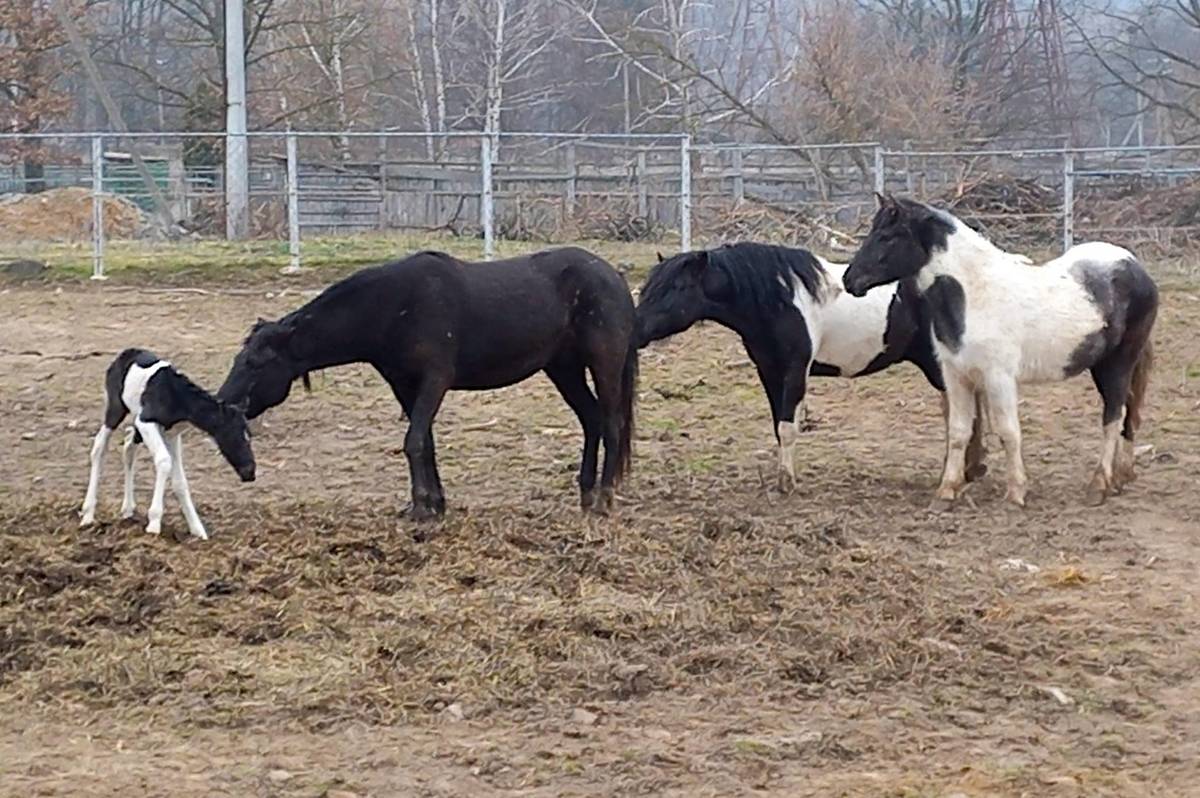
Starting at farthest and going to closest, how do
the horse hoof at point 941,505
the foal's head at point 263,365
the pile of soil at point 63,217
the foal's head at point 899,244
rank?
the pile of soil at point 63,217 < the foal's head at point 899,244 < the horse hoof at point 941,505 < the foal's head at point 263,365

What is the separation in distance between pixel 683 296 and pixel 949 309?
4.82 feet

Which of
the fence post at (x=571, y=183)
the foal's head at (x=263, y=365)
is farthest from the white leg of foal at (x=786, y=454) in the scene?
the fence post at (x=571, y=183)

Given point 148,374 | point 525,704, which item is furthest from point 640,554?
point 148,374

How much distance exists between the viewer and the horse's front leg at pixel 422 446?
745 cm

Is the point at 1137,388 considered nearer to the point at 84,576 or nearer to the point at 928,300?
the point at 928,300

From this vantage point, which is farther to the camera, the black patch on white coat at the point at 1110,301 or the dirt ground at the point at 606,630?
the black patch on white coat at the point at 1110,301

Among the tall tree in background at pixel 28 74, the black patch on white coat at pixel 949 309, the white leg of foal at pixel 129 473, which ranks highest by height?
the tall tree in background at pixel 28 74

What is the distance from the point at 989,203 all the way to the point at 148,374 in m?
13.8

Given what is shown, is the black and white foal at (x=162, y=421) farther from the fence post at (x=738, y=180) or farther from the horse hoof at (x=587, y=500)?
the fence post at (x=738, y=180)

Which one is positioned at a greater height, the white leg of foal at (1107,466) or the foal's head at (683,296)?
the foal's head at (683,296)

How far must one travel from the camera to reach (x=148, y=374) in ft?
24.0

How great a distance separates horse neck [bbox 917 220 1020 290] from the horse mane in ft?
2.40

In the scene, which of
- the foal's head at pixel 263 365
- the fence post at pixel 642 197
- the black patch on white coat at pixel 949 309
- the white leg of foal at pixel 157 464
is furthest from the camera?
the fence post at pixel 642 197

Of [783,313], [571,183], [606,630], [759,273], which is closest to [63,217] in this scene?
[571,183]
